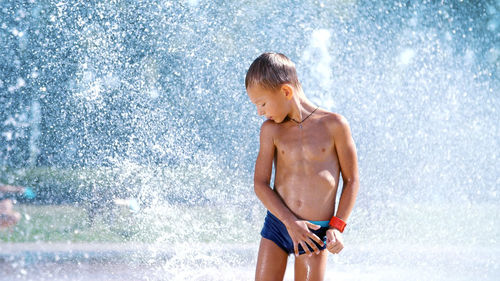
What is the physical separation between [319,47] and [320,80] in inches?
12.1

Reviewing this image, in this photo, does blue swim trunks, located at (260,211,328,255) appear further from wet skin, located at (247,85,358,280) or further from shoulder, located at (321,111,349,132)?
shoulder, located at (321,111,349,132)

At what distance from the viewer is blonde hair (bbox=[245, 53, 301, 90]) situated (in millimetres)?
2029

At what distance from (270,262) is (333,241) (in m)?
0.27

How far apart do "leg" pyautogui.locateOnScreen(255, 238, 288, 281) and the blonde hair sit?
550 millimetres

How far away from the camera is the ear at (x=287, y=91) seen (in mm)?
2058

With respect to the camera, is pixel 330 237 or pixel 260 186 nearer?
pixel 330 237

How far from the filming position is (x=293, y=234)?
2002mm

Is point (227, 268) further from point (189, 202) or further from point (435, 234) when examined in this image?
point (435, 234)

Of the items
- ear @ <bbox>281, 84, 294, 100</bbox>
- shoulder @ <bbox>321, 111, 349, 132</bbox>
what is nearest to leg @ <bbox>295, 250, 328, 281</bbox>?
shoulder @ <bbox>321, 111, 349, 132</bbox>

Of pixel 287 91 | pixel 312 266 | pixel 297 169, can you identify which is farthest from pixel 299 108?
pixel 312 266

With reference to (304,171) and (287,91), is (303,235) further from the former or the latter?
(287,91)

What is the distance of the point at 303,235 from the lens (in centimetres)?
198

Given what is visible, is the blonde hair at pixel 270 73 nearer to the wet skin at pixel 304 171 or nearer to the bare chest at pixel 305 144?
the wet skin at pixel 304 171

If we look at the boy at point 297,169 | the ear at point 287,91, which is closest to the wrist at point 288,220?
the boy at point 297,169
